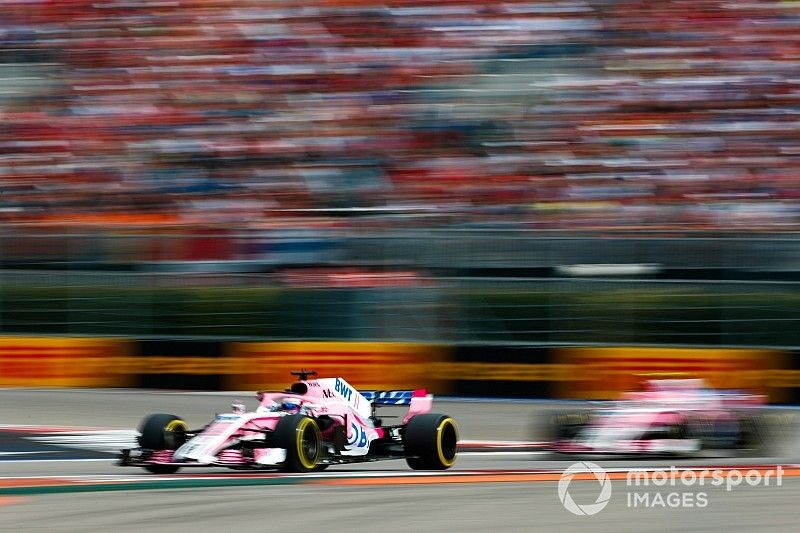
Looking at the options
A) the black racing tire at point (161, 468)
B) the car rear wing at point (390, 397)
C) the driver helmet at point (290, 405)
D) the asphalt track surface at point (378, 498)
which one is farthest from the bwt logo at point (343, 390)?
the black racing tire at point (161, 468)

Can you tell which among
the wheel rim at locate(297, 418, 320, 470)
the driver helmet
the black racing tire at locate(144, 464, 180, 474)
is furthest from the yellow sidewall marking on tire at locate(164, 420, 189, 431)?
the wheel rim at locate(297, 418, 320, 470)

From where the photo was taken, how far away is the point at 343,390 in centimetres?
795

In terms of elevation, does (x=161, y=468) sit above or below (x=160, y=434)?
below

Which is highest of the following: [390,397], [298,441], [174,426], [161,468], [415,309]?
[415,309]

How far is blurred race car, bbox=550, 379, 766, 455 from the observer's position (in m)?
8.20

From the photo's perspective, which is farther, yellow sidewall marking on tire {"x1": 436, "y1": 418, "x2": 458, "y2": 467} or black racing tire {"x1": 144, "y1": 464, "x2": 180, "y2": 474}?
yellow sidewall marking on tire {"x1": 436, "y1": 418, "x2": 458, "y2": 467}

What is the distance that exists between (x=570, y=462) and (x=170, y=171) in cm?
704

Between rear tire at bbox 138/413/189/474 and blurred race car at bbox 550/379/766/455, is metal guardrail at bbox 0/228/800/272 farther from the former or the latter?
rear tire at bbox 138/413/189/474

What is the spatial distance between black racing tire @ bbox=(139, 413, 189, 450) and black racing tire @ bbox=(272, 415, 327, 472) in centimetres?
64

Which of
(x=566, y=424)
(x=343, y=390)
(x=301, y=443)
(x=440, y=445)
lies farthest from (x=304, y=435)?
(x=566, y=424)

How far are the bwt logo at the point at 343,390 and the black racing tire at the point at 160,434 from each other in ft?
3.31

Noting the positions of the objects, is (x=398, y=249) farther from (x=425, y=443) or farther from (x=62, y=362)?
(x=425, y=443)

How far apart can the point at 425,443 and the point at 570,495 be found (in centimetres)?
162

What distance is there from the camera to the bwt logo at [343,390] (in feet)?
25.9
